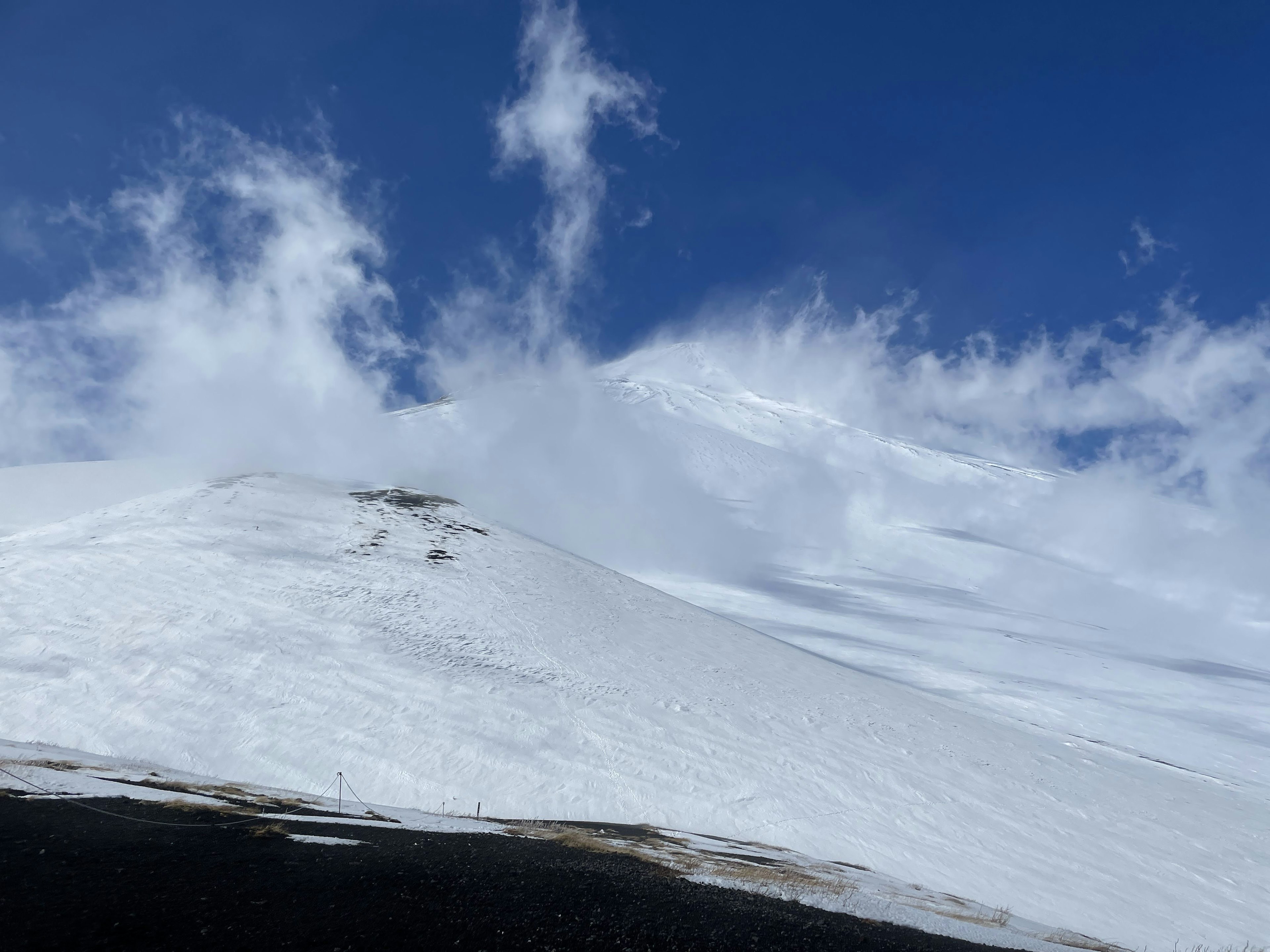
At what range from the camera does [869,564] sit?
426 feet

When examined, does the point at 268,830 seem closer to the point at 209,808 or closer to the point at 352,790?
the point at 209,808

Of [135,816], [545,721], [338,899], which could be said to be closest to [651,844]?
[338,899]

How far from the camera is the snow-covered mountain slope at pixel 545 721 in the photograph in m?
19.5

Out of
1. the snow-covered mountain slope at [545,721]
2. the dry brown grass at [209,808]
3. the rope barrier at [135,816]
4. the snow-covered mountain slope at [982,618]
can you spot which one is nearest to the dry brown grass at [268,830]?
the rope barrier at [135,816]

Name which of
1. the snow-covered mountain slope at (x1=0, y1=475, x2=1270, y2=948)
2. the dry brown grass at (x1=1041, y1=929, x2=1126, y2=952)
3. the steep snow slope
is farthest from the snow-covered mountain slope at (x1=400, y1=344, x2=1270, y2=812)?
the dry brown grass at (x1=1041, y1=929, x2=1126, y2=952)

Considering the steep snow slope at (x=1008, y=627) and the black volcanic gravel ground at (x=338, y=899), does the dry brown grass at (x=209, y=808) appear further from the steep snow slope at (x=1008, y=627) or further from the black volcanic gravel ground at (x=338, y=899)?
the steep snow slope at (x=1008, y=627)

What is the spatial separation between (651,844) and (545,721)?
9.51m

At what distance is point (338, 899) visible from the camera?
8.49 metres

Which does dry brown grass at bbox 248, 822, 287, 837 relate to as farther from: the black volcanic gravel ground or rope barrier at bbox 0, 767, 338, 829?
rope barrier at bbox 0, 767, 338, 829

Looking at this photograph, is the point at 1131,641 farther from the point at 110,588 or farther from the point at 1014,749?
the point at 110,588

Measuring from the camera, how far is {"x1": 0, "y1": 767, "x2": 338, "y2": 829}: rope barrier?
10969 mm

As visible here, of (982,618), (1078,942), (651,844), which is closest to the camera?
(1078,942)

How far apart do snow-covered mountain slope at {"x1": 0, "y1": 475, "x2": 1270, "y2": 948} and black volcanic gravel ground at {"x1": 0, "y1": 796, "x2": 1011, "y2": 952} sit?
847 cm

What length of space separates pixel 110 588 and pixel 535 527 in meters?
66.3
